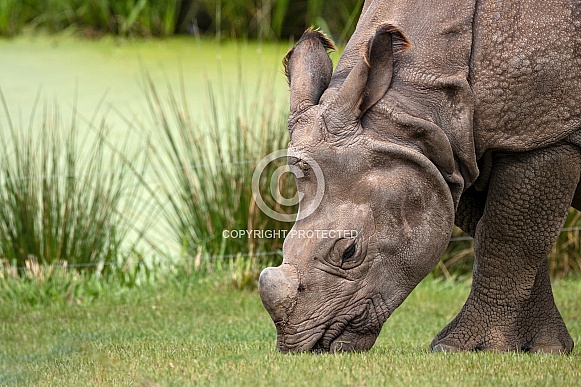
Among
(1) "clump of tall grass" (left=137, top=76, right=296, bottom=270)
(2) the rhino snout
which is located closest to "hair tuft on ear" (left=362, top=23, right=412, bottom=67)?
(2) the rhino snout

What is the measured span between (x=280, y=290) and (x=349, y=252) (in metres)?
0.29

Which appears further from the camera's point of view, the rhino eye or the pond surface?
the pond surface

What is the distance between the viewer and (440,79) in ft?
13.1

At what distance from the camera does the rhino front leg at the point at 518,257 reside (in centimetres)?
412

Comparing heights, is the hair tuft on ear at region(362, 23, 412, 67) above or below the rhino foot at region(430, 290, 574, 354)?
above

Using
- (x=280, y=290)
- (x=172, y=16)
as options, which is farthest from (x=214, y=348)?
(x=172, y=16)

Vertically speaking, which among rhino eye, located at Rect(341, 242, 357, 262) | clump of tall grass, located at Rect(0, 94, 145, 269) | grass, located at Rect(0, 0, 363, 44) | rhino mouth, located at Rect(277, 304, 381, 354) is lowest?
clump of tall grass, located at Rect(0, 94, 145, 269)

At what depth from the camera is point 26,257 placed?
6.72m

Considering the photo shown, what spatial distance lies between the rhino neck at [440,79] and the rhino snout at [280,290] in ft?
2.20

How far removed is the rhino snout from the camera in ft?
12.7

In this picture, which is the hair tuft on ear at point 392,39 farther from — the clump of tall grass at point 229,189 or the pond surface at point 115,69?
the pond surface at point 115,69

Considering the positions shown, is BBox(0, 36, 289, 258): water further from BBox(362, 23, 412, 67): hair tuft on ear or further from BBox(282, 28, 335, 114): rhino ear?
BBox(362, 23, 412, 67): hair tuft on ear

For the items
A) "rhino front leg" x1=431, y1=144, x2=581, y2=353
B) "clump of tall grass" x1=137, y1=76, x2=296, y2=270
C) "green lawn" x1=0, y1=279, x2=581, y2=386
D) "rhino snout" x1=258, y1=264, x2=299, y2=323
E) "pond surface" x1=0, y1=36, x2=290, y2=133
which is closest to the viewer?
"green lawn" x1=0, y1=279, x2=581, y2=386

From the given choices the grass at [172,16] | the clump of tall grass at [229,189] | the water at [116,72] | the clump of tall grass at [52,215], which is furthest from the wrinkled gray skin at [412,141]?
the grass at [172,16]
